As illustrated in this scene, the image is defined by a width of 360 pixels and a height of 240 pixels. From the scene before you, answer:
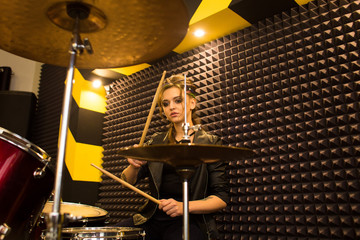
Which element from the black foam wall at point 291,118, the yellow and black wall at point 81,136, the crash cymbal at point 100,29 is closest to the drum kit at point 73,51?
the crash cymbal at point 100,29

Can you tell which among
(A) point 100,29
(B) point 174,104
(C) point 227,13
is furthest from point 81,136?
(A) point 100,29

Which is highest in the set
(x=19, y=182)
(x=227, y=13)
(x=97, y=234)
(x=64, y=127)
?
(x=227, y=13)

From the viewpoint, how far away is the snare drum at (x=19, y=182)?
54.4 inches

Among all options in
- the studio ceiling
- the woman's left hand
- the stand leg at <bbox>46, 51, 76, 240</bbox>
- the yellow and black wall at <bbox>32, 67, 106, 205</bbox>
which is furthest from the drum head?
the studio ceiling

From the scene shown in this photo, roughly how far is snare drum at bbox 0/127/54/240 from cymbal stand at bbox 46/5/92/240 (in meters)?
0.61

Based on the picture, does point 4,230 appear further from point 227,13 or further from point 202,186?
point 227,13

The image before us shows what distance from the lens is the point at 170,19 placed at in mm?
1041

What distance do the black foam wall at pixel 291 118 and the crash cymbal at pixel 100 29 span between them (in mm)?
1318

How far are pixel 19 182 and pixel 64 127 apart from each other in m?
0.70

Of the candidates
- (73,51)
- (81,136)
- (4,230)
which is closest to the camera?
(73,51)

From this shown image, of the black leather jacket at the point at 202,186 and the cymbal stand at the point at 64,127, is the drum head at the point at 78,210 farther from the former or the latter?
the cymbal stand at the point at 64,127

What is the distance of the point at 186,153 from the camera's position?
3.56 feet

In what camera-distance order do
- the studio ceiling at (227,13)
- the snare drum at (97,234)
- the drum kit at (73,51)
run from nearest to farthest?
the drum kit at (73,51), the snare drum at (97,234), the studio ceiling at (227,13)

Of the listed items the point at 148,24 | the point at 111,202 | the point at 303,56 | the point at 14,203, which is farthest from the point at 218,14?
the point at 111,202
